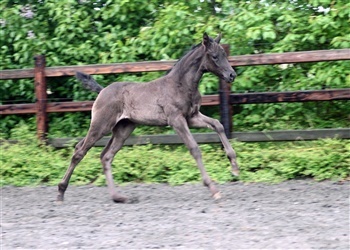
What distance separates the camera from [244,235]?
5953 mm

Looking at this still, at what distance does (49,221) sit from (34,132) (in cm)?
425

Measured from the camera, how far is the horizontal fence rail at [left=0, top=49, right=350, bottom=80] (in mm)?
9383

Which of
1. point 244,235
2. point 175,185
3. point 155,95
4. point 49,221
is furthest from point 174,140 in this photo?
point 244,235

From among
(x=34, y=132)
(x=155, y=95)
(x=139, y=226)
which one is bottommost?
(x=34, y=132)

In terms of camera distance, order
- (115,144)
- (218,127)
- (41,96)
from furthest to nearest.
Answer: (41,96)
(115,144)
(218,127)

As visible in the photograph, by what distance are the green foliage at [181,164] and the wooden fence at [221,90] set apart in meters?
0.57

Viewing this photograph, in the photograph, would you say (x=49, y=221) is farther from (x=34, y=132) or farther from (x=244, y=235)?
(x=34, y=132)

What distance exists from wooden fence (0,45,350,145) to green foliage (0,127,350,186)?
565 millimetres

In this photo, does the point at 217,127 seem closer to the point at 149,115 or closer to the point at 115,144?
the point at 149,115

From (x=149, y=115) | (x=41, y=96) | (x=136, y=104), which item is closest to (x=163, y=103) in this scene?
(x=149, y=115)

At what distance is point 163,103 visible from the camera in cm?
804

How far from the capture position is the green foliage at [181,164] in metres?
8.90

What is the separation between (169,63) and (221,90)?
892mm

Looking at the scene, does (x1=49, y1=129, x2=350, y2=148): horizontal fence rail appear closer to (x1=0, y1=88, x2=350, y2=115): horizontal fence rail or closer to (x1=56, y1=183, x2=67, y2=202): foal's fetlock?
(x1=0, y1=88, x2=350, y2=115): horizontal fence rail
